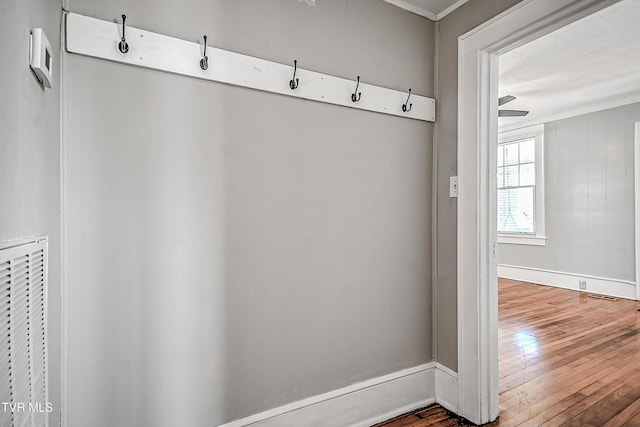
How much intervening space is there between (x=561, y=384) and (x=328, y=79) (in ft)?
7.77

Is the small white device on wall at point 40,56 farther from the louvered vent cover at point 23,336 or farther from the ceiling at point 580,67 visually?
the ceiling at point 580,67

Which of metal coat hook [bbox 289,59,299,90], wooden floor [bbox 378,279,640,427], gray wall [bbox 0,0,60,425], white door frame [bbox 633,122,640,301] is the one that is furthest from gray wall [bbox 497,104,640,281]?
gray wall [bbox 0,0,60,425]

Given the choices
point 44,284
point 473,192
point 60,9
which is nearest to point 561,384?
point 473,192

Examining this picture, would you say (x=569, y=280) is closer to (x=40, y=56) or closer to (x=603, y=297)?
(x=603, y=297)

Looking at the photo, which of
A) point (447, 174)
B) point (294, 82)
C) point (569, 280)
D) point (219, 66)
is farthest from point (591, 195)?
point (219, 66)

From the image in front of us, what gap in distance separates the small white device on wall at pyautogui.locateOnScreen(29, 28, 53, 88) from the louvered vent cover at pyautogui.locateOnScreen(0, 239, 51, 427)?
0.45 metres

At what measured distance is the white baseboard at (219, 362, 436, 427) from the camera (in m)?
1.61

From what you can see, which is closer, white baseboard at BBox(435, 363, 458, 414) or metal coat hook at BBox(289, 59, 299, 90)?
metal coat hook at BBox(289, 59, 299, 90)

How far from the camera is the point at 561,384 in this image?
224 centimetres

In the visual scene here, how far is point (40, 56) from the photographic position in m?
0.90

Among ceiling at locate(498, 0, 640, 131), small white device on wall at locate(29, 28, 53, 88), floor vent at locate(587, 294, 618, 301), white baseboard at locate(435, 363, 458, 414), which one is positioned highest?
ceiling at locate(498, 0, 640, 131)

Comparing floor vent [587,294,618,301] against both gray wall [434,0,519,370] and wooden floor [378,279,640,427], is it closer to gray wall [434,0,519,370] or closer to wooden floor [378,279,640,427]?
wooden floor [378,279,640,427]

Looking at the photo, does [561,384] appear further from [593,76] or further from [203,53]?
[593,76]

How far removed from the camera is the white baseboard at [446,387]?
75.1 inches
